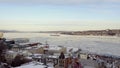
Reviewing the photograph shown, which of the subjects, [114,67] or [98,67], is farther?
[114,67]

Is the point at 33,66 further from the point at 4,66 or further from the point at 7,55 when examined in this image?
the point at 7,55

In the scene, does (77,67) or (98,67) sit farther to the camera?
(98,67)

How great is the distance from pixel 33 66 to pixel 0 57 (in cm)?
542

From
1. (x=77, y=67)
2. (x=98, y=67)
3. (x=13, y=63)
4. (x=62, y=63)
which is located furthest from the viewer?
(x=13, y=63)

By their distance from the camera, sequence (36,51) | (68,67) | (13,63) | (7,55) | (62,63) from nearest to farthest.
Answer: (68,67), (62,63), (13,63), (7,55), (36,51)

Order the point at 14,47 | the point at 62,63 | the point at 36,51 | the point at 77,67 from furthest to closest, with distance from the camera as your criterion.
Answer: the point at 14,47, the point at 36,51, the point at 62,63, the point at 77,67

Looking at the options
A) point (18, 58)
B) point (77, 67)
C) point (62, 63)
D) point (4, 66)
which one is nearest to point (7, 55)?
point (18, 58)

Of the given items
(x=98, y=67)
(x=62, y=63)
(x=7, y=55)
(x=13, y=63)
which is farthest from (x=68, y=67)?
(x=7, y=55)

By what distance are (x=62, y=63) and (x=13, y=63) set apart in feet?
15.9

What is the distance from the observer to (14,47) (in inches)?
1345

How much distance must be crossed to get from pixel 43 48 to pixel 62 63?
17.2 metres

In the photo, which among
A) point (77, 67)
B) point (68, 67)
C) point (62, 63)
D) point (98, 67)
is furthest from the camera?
point (98, 67)

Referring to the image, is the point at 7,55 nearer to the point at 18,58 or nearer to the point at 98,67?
the point at 18,58

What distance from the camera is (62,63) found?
1667 cm
